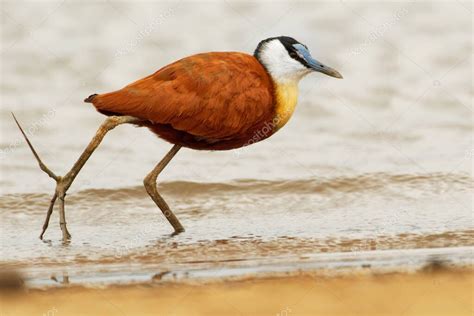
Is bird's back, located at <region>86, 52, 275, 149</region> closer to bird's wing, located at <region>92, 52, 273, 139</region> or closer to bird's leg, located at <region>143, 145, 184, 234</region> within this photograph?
bird's wing, located at <region>92, 52, 273, 139</region>

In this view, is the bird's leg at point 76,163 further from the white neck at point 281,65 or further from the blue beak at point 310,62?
the blue beak at point 310,62

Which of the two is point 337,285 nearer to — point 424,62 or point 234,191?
point 234,191

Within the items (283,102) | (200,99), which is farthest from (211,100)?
(283,102)

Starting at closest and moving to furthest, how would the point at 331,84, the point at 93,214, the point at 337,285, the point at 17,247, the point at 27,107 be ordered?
the point at 337,285
the point at 17,247
the point at 93,214
the point at 27,107
the point at 331,84

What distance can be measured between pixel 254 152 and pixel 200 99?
2.38 meters

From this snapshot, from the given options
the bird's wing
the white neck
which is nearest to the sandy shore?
the bird's wing

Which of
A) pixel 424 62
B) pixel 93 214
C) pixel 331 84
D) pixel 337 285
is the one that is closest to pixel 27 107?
pixel 93 214

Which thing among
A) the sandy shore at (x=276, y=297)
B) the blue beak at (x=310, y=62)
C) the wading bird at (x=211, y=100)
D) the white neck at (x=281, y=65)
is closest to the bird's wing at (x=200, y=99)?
the wading bird at (x=211, y=100)

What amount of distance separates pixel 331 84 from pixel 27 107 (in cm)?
244

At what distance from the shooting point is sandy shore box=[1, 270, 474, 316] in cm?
552

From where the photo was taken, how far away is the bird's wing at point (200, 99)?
273 inches

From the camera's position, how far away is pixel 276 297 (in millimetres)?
5688

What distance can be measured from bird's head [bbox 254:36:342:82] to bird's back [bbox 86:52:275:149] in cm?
16

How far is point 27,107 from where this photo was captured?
31.5 ft
